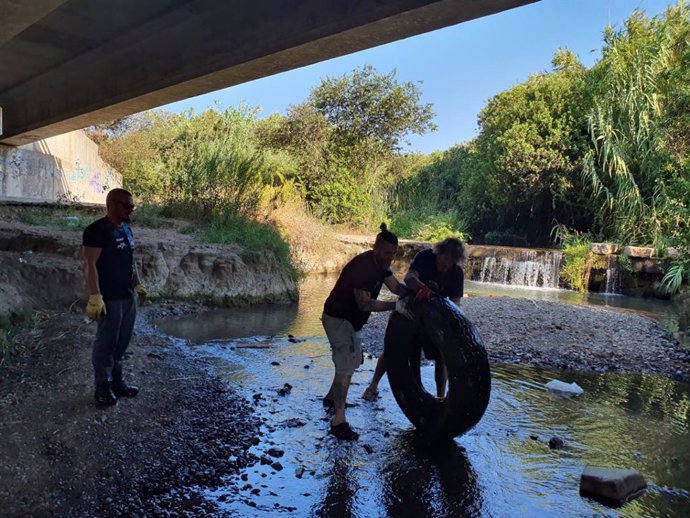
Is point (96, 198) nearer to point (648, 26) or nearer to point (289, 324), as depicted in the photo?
point (289, 324)

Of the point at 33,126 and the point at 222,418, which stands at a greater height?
the point at 33,126

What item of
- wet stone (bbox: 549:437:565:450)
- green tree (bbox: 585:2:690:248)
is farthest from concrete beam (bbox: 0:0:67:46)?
green tree (bbox: 585:2:690:248)

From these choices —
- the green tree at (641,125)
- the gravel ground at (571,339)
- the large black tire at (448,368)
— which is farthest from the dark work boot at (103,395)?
the green tree at (641,125)

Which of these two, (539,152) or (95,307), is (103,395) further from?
(539,152)

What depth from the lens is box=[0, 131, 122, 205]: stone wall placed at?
19.5 m

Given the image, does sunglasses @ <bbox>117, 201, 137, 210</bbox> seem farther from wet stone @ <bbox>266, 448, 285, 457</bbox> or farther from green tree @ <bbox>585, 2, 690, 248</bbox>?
green tree @ <bbox>585, 2, 690, 248</bbox>

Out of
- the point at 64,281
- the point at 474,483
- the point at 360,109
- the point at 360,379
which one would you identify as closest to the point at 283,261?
the point at 64,281

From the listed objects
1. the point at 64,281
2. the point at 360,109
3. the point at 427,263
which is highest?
the point at 360,109

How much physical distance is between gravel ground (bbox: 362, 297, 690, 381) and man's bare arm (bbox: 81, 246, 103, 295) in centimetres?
430

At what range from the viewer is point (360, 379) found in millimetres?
6406

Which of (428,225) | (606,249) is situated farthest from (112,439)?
(428,225)

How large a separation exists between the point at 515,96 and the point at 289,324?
1768 centimetres

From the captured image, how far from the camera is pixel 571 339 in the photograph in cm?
859

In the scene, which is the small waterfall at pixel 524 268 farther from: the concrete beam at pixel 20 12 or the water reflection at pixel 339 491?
the concrete beam at pixel 20 12
